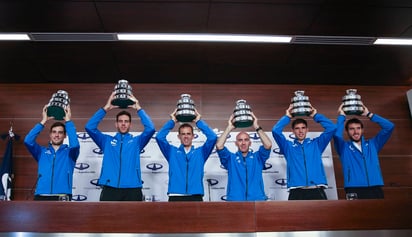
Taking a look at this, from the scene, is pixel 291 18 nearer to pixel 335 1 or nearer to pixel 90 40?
pixel 335 1

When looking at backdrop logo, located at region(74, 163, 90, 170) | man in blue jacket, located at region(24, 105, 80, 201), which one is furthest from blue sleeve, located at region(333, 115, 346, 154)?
backdrop logo, located at region(74, 163, 90, 170)

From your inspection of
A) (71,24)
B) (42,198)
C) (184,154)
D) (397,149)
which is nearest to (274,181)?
(184,154)

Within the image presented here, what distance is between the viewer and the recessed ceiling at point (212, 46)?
4.09 meters

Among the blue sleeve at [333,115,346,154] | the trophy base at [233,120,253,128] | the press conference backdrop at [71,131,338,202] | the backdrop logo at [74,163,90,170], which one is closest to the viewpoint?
the trophy base at [233,120,253,128]

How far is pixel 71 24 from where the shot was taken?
4.36 m

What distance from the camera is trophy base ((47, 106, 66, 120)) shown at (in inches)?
160

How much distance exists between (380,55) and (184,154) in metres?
3.00

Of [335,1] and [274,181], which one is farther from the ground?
[335,1]

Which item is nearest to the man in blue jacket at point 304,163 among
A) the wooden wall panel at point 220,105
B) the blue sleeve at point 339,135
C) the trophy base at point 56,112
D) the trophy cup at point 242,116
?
the blue sleeve at point 339,135

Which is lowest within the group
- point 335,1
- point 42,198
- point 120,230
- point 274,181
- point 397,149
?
point 120,230

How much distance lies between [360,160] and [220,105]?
2232 millimetres

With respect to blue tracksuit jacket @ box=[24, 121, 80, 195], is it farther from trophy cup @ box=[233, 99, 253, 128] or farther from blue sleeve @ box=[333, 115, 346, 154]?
blue sleeve @ box=[333, 115, 346, 154]

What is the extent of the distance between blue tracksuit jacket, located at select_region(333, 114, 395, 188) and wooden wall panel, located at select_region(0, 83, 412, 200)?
1.19 m

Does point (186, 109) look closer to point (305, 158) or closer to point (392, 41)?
point (305, 158)
